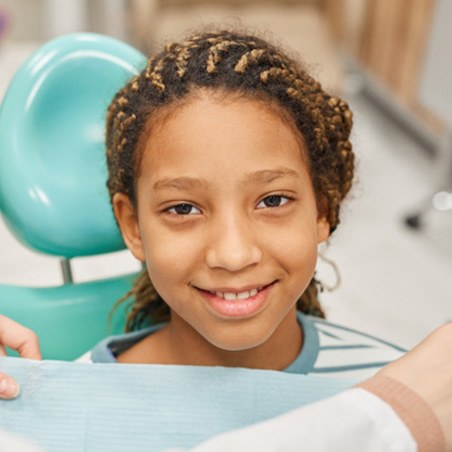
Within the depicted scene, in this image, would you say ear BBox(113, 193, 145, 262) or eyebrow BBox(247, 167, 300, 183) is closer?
eyebrow BBox(247, 167, 300, 183)

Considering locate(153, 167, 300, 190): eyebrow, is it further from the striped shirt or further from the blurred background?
the blurred background

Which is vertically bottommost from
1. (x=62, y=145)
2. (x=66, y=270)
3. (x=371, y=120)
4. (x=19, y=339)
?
(x=371, y=120)

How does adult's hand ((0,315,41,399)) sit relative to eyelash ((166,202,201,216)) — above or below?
below

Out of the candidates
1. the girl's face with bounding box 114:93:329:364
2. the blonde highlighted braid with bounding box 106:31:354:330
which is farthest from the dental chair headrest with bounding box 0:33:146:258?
the girl's face with bounding box 114:93:329:364

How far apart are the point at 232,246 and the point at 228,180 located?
68 mm

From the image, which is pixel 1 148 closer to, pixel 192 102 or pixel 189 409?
pixel 192 102

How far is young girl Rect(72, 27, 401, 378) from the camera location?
0.69 m

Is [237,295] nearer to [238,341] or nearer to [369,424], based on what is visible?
[238,341]

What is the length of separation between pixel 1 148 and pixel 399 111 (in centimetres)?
231

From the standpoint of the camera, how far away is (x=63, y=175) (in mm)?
1051

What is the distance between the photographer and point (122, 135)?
812 mm

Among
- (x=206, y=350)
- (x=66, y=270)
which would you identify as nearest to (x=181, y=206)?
(x=206, y=350)

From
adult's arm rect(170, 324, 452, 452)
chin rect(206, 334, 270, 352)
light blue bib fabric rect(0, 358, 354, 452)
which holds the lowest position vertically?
light blue bib fabric rect(0, 358, 354, 452)

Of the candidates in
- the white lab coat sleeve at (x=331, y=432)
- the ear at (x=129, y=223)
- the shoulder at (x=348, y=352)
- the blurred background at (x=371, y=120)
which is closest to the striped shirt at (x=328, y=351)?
the shoulder at (x=348, y=352)
